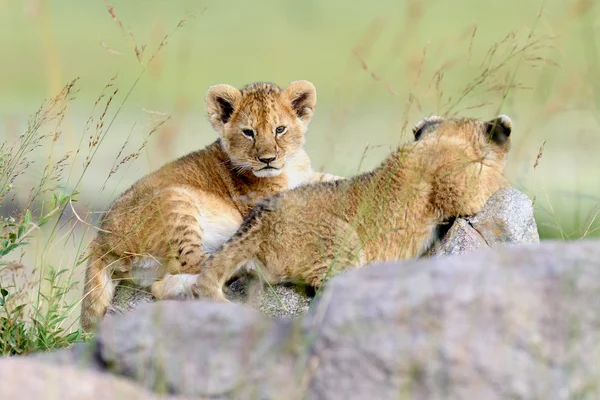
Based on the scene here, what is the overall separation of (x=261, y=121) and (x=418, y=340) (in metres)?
4.62

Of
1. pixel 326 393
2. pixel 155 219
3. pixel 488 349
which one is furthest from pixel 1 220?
pixel 488 349

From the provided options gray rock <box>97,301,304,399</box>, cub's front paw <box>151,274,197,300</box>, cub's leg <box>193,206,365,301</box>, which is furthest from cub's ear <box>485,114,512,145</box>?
Result: gray rock <box>97,301,304,399</box>

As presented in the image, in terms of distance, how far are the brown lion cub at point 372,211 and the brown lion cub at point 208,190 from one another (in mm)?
501

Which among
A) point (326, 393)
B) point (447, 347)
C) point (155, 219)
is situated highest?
point (447, 347)

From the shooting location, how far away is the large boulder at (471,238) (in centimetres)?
626

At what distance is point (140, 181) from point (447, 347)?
4760 mm

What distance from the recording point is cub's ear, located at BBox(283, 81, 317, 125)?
26.5ft

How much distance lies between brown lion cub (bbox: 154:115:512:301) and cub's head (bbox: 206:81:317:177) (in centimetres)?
124

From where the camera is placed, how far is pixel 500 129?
6922 millimetres

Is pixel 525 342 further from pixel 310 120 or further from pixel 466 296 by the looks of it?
pixel 310 120

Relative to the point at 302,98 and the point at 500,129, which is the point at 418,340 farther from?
the point at 302,98

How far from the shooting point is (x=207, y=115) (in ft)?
26.8

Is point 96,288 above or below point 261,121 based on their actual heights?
below

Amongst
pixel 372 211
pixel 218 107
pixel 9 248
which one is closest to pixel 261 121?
pixel 218 107
